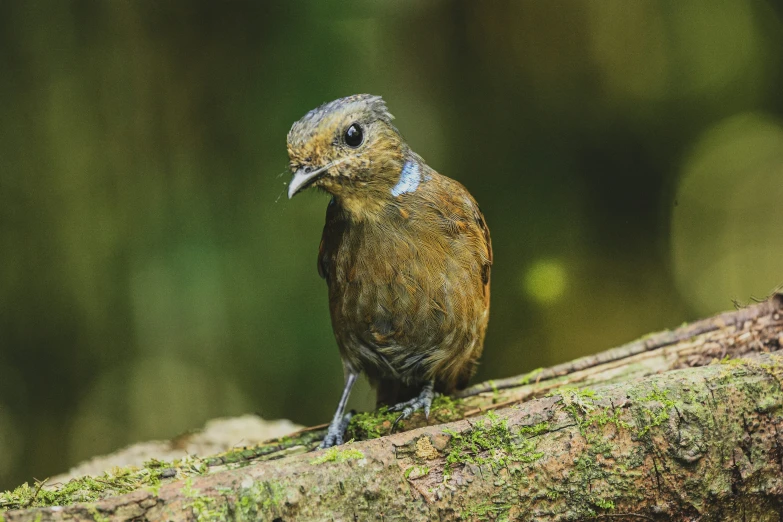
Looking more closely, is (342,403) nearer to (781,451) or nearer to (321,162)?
(321,162)

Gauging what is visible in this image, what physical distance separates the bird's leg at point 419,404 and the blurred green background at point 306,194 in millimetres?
1600

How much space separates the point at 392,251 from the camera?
272 centimetres

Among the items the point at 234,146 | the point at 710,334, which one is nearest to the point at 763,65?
the point at 710,334

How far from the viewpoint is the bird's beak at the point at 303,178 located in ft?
7.78

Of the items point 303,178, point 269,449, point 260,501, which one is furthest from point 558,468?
point 303,178

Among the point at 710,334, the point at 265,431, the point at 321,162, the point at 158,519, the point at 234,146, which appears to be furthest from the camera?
the point at 234,146

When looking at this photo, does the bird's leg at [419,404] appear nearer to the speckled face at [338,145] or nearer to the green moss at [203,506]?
the speckled face at [338,145]

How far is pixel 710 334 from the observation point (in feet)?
11.0

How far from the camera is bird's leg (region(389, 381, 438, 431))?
292 centimetres

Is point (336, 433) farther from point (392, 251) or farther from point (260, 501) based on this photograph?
point (260, 501)

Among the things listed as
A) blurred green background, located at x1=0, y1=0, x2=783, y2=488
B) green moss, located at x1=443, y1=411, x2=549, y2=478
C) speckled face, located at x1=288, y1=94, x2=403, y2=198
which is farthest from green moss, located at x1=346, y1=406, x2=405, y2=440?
blurred green background, located at x1=0, y1=0, x2=783, y2=488

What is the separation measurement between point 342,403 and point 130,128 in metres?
2.33

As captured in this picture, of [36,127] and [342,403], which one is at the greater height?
[36,127]

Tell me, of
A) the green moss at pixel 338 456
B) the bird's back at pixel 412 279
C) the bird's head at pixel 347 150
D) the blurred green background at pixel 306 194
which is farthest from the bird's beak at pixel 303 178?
the blurred green background at pixel 306 194
